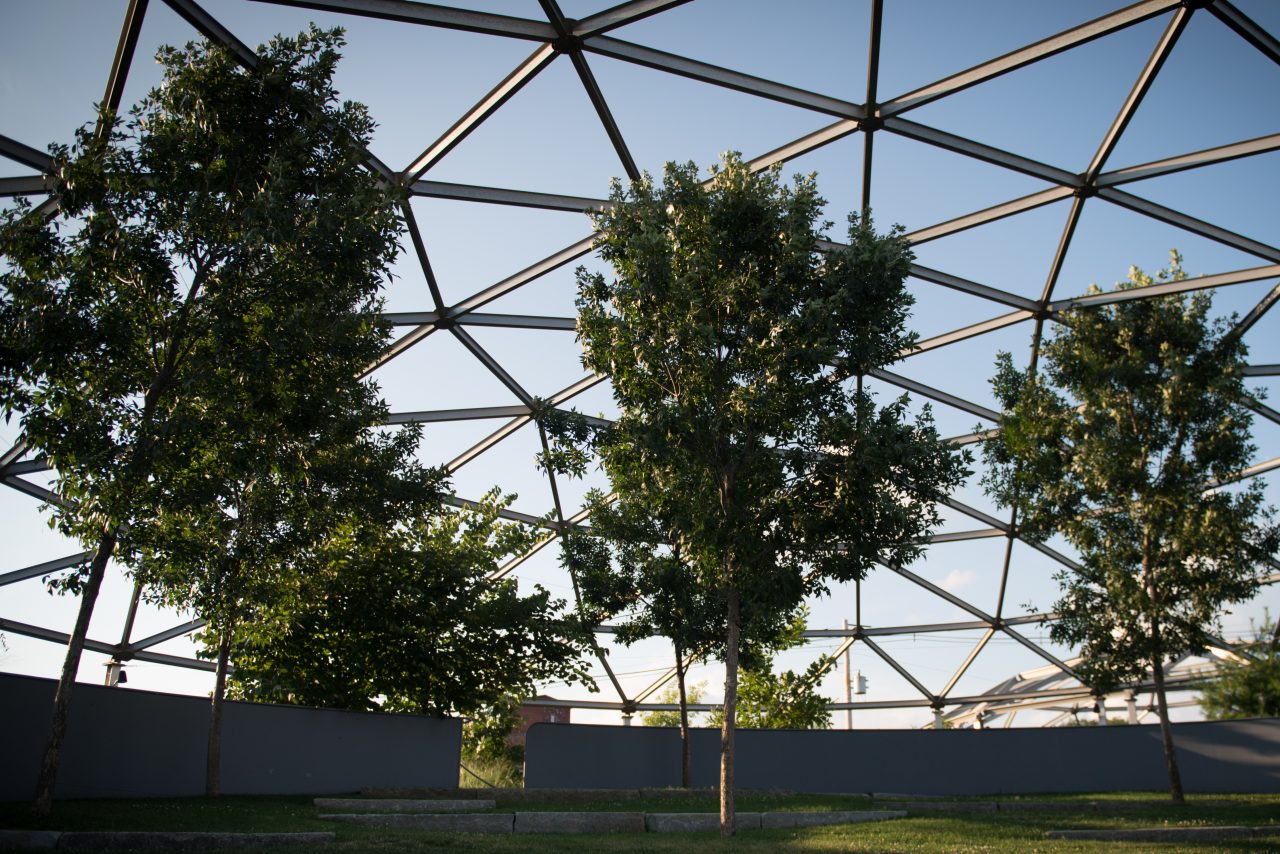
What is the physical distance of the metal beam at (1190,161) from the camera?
15.7m

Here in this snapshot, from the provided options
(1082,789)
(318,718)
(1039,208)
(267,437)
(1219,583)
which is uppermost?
(1039,208)

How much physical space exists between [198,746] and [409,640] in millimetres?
6058

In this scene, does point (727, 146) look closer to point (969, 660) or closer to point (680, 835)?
point (680, 835)

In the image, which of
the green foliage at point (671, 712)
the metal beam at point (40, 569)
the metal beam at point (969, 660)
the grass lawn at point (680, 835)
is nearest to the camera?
the grass lawn at point (680, 835)

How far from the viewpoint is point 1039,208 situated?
18719 millimetres

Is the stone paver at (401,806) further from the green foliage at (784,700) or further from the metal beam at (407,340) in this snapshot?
the green foliage at (784,700)

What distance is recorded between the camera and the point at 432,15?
13.9 metres

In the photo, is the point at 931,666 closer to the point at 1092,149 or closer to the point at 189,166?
the point at 1092,149

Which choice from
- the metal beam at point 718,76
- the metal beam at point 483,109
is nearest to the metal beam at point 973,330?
the metal beam at point 718,76

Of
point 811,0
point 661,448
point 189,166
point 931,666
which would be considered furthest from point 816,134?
point 931,666

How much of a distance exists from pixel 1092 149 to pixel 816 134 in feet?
17.6

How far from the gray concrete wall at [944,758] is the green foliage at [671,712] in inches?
96.7

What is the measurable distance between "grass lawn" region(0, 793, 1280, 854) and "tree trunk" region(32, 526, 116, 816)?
332mm

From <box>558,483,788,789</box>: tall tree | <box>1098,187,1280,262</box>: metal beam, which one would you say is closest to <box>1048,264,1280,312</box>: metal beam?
<box>1098,187,1280,262</box>: metal beam
